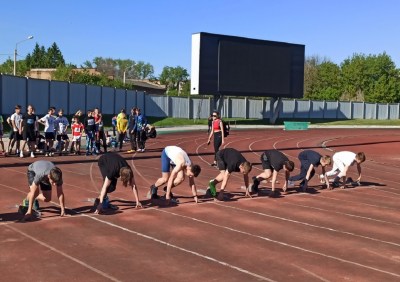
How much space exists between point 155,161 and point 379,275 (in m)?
13.2

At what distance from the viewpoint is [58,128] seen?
19.8 m

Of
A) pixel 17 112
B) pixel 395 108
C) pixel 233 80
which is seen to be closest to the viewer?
pixel 17 112

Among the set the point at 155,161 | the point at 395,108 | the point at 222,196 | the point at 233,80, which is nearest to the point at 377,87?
the point at 395,108

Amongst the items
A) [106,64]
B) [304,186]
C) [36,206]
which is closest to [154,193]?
[36,206]

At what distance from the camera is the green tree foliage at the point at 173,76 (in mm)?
149625

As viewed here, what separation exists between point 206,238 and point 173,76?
469ft

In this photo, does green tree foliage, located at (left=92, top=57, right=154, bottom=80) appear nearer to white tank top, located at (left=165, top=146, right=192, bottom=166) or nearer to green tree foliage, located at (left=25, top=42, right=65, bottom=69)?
green tree foliage, located at (left=25, top=42, right=65, bottom=69)

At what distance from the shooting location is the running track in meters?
6.95

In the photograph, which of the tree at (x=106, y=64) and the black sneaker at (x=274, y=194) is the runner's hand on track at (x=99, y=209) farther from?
the tree at (x=106, y=64)

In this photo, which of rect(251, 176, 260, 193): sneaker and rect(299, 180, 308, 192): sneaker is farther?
rect(299, 180, 308, 192): sneaker

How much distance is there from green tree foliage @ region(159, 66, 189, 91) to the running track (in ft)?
448

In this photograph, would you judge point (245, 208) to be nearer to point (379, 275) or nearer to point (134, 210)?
point (134, 210)

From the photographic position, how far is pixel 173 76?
493 ft

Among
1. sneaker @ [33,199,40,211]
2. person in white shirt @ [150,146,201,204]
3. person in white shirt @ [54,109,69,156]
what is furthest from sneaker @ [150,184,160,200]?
person in white shirt @ [54,109,69,156]
